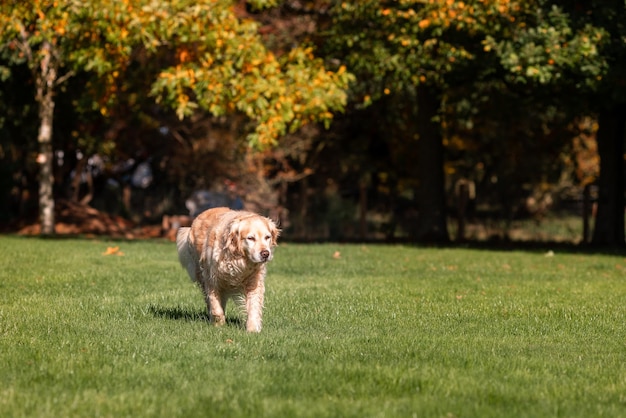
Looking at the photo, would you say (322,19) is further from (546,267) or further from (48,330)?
(48,330)

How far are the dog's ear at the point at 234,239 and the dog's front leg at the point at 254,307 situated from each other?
47 cm

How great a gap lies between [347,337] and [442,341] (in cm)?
87

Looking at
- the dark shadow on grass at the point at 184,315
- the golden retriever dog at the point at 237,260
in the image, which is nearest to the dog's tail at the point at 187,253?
the dark shadow on grass at the point at 184,315

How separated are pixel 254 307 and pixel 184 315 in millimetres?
1659

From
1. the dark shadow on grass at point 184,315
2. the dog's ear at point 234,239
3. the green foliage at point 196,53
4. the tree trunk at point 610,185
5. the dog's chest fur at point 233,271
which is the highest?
Answer: the green foliage at point 196,53

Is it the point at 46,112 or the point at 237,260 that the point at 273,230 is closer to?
the point at 237,260

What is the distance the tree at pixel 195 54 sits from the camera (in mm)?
23906

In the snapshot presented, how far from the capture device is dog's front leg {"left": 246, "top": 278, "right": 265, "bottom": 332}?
1053 cm

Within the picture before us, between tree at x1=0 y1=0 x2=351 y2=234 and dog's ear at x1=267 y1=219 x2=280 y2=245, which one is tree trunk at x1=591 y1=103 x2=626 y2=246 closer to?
tree at x1=0 y1=0 x2=351 y2=234

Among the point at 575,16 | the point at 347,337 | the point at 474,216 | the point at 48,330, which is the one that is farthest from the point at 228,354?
the point at 474,216

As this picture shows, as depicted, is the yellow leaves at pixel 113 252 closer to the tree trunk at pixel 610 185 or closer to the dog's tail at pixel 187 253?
the dog's tail at pixel 187 253

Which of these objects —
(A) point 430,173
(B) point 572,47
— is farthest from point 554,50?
(A) point 430,173

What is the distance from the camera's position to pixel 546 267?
20953mm

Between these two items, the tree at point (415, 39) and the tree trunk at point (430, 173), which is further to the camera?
the tree trunk at point (430, 173)
